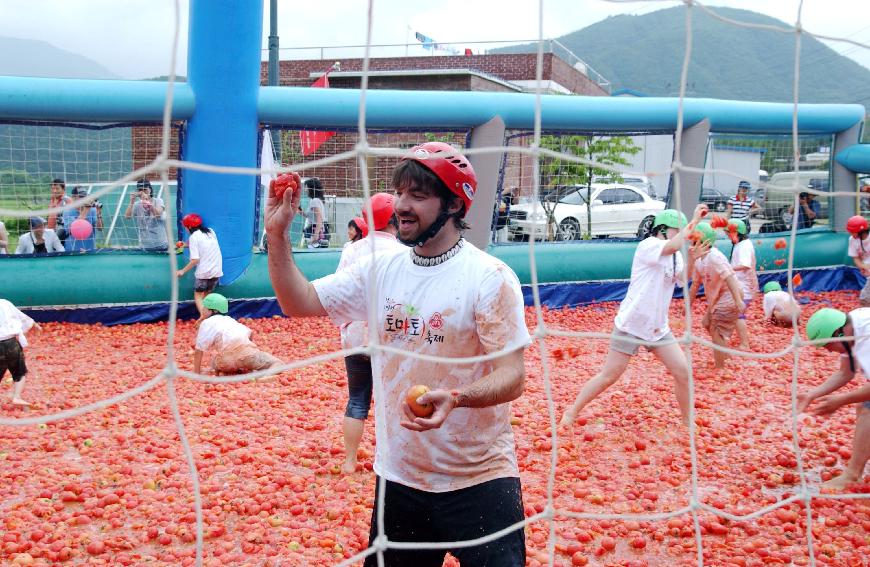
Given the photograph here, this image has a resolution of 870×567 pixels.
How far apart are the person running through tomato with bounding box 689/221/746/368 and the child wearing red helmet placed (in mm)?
4884

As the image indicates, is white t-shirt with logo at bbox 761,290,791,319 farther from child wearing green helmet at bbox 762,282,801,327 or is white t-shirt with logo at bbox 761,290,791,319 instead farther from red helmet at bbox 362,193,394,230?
red helmet at bbox 362,193,394,230

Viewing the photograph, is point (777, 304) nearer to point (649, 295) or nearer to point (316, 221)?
point (649, 295)

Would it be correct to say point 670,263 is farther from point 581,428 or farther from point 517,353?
point 517,353

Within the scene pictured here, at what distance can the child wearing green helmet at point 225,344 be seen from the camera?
21.2ft

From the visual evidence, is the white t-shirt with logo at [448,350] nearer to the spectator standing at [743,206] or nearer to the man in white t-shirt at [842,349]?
the man in white t-shirt at [842,349]

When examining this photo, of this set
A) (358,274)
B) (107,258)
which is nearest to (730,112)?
(107,258)

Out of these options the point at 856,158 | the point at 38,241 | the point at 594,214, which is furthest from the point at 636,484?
the point at 594,214

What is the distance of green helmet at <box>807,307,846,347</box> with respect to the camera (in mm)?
3699

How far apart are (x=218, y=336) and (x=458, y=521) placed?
4.72 meters

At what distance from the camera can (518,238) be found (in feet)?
36.6

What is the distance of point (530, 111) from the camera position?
9438 millimetres

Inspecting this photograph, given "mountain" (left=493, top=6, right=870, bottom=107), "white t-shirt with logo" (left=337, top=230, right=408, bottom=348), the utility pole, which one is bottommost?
"white t-shirt with logo" (left=337, top=230, right=408, bottom=348)

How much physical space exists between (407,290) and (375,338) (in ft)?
0.56

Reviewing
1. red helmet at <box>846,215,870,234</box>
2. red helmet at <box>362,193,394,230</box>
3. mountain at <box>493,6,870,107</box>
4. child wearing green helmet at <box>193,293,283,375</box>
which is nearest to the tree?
red helmet at <box>846,215,870,234</box>
